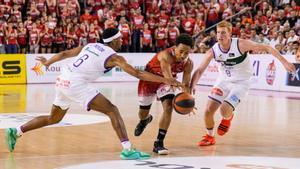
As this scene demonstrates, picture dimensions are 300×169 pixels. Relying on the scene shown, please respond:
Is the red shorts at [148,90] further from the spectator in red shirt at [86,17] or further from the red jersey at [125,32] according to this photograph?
the red jersey at [125,32]

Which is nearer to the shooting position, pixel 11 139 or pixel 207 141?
pixel 11 139

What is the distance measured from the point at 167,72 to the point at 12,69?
17.7 meters

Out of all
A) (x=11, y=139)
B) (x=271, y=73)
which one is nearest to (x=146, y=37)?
(x=271, y=73)

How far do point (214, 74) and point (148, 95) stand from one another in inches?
624

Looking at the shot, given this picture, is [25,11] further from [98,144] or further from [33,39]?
[98,144]

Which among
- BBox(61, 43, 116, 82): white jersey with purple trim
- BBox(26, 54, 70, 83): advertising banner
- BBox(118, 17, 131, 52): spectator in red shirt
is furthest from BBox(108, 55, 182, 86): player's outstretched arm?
BBox(118, 17, 131, 52): spectator in red shirt

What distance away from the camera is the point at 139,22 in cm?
2905

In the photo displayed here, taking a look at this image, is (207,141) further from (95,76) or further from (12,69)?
(12,69)

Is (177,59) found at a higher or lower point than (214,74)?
higher

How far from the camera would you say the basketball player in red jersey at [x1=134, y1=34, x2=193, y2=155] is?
9.38 metres

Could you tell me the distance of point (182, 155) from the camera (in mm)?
9352

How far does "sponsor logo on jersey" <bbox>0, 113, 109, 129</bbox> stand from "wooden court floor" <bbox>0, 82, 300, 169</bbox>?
457 mm

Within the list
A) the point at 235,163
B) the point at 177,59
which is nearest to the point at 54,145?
the point at 177,59

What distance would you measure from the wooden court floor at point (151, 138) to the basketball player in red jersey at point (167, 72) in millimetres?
392
